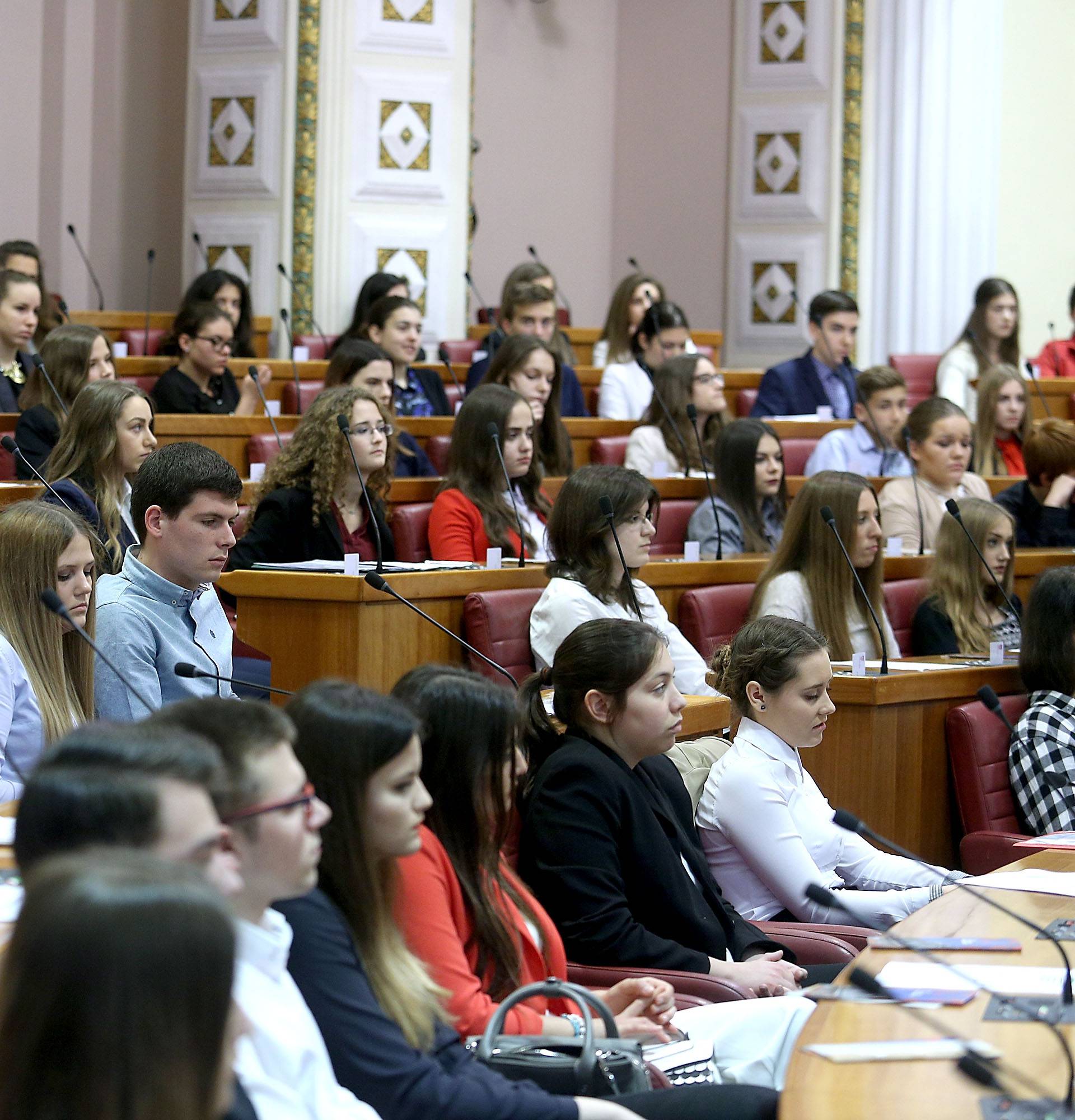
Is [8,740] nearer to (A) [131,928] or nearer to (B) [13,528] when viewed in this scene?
(B) [13,528]

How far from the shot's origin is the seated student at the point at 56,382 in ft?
15.7

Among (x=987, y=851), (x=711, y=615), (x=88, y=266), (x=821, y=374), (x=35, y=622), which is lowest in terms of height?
(x=987, y=851)

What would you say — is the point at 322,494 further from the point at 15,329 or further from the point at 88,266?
the point at 88,266

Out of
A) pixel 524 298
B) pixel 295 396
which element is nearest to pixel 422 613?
pixel 295 396

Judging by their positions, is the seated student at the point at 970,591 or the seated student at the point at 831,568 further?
the seated student at the point at 970,591

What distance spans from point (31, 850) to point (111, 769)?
0.28ft

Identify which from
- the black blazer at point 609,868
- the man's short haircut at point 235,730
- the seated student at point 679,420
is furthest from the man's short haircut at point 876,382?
the man's short haircut at point 235,730

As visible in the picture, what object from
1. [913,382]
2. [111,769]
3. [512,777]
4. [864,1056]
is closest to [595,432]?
[913,382]

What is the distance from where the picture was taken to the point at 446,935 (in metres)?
2.05

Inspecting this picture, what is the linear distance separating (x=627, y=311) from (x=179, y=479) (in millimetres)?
4362

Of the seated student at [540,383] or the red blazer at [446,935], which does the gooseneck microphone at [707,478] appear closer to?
the seated student at [540,383]

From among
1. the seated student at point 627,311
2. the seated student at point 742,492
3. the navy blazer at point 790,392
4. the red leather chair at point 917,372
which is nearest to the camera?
the seated student at point 742,492

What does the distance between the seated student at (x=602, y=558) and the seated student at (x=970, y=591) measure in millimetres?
837

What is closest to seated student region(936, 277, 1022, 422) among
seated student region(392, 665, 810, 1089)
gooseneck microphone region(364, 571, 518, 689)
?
gooseneck microphone region(364, 571, 518, 689)
